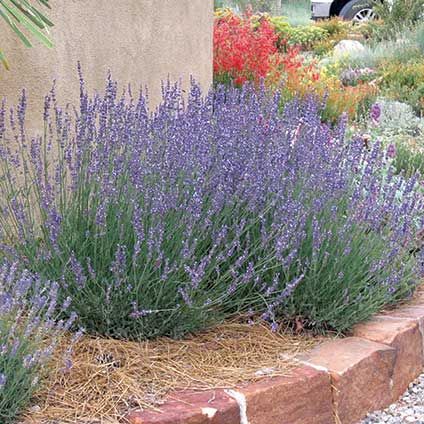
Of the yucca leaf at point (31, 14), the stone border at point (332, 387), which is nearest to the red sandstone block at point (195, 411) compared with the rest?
the stone border at point (332, 387)

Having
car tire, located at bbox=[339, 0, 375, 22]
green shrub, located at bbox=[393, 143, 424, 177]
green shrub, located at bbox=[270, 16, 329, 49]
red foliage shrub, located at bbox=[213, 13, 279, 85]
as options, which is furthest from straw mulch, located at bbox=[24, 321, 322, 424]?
car tire, located at bbox=[339, 0, 375, 22]

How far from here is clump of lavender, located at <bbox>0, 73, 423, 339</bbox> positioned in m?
2.99

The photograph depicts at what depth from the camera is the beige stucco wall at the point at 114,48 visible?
404cm

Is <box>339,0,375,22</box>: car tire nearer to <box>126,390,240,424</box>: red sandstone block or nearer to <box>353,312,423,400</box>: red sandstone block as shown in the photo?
<box>353,312,423,400</box>: red sandstone block

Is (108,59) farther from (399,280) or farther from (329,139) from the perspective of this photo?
(399,280)

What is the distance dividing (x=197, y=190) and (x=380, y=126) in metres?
5.06

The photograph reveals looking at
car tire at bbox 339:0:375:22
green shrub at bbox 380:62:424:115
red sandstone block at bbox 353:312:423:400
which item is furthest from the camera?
car tire at bbox 339:0:375:22

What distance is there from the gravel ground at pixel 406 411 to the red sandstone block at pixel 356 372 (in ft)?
0.11

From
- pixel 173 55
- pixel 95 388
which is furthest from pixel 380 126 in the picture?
pixel 95 388

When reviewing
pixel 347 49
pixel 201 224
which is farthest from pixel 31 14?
pixel 347 49

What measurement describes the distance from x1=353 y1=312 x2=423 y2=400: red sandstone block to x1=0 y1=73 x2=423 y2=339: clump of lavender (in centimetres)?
10

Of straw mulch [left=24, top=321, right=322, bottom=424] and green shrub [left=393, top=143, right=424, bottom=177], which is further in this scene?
green shrub [left=393, top=143, right=424, bottom=177]

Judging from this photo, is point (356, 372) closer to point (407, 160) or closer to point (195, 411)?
point (195, 411)

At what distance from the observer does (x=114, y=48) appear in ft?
15.4
